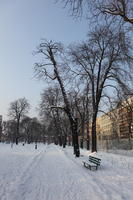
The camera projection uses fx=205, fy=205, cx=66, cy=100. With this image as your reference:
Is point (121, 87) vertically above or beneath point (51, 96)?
beneath

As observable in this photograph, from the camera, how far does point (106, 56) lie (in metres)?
21.7

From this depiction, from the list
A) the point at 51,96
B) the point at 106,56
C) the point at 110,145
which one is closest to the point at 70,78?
the point at 106,56

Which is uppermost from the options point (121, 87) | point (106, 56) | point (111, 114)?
point (106, 56)

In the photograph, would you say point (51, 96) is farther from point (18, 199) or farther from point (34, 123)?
point (34, 123)

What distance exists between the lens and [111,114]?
907 inches

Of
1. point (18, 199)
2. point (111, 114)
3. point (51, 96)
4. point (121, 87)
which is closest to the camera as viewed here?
point (18, 199)

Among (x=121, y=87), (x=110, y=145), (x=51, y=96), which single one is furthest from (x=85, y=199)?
(x=51, y=96)

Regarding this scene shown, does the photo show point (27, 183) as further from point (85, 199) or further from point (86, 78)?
point (86, 78)

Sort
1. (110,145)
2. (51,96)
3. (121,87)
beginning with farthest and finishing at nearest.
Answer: (51,96) < (110,145) < (121,87)

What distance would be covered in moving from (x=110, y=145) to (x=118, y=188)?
23173mm

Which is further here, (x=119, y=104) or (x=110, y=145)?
(x=110, y=145)

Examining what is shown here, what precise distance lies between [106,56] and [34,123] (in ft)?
218

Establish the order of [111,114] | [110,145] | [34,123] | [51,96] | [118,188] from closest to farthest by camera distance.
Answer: [118,188], [111,114], [110,145], [51,96], [34,123]

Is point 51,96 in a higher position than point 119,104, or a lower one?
higher
